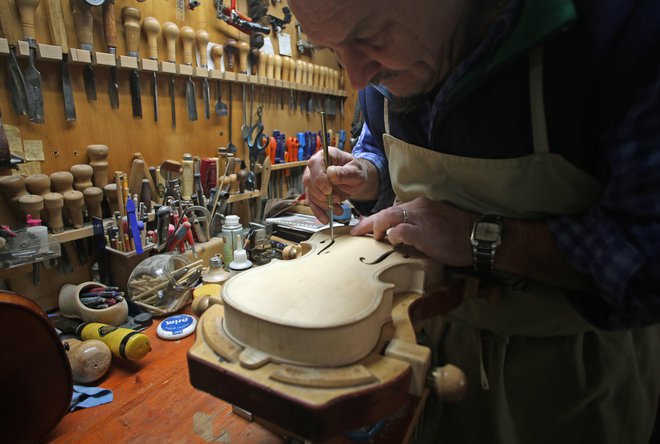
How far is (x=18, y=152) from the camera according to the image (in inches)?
52.1

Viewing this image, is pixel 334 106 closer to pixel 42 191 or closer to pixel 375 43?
pixel 42 191

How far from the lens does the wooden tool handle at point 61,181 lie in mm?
1350

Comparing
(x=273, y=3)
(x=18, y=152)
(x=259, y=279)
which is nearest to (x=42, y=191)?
(x=18, y=152)

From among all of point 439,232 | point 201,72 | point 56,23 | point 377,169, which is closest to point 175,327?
point 377,169

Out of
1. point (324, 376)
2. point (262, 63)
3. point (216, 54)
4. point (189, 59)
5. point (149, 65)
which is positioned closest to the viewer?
point (324, 376)

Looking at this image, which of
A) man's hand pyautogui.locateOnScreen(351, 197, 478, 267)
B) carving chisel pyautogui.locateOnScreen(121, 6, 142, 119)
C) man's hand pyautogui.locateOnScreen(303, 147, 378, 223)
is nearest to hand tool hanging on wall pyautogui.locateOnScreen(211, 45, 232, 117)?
carving chisel pyautogui.locateOnScreen(121, 6, 142, 119)

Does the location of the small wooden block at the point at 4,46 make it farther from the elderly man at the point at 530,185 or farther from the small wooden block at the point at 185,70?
the elderly man at the point at 530,185

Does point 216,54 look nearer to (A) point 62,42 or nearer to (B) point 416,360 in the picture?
(A) point 62,42

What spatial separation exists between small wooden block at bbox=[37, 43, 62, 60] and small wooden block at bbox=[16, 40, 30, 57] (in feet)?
0.12

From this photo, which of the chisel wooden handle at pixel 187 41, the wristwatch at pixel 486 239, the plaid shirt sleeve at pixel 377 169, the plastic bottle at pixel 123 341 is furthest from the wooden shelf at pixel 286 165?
the wristwatch at pixel 486 239

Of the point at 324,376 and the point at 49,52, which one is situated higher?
the point at 49,52

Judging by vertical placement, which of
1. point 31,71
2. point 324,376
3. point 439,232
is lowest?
point 324,376

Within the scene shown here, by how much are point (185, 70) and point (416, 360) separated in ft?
6.00

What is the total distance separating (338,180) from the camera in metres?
1.05
